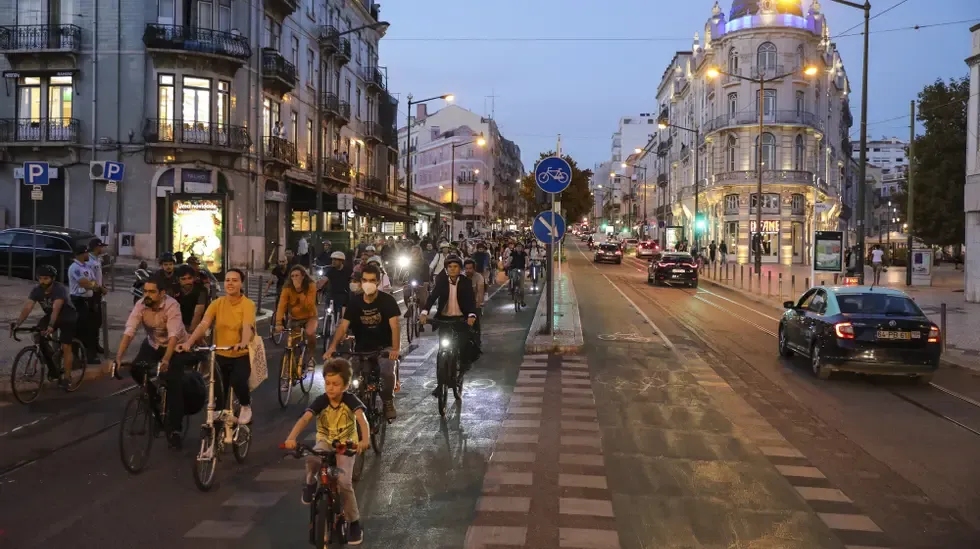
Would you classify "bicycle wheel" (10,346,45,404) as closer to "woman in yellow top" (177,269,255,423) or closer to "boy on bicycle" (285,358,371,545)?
"woman in yellow top" (177,269,255,423)

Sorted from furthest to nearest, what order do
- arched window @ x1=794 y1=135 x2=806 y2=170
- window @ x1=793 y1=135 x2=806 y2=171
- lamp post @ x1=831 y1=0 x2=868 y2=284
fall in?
arched window @ x1=794 y1=135 x2=806 y2=170
window @ x1=793 y1=135 x2=806 y2=171
lamp post @ x1=831 y1=0 x2=868 y2=284

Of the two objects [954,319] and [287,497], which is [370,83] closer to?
[954,319]

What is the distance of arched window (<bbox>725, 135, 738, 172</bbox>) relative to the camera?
60969 mm

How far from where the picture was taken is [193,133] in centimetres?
3228

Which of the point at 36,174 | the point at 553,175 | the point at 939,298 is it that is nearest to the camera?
the point at 553,175

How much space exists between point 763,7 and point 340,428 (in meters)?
61.0

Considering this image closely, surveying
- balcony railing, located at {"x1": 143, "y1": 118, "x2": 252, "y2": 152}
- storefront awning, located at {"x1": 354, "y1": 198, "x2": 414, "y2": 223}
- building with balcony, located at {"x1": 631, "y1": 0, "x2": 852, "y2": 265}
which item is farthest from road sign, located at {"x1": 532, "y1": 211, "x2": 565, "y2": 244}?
building with balcony, located at {"x1": 631, "y1": 0, "x2": 852, "y2": 265}

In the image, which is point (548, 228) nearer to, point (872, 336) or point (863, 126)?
point (872, 336)

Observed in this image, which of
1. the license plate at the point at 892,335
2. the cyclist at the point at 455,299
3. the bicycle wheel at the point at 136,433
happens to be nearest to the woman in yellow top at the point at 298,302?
the cyclist at the point at 455,299

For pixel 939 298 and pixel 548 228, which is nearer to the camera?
pixel 548 228

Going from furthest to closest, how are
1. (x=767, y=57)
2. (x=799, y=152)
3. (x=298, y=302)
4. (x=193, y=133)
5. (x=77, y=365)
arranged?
(x=799, y=152) < (x=767, y=57) < (x=193, y=133) < (x=77, y=365) < (x=298, y=302)

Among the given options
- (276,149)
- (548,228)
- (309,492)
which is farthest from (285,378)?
(276,149)

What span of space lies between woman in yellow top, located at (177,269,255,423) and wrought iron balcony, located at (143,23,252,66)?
26843 millimetres

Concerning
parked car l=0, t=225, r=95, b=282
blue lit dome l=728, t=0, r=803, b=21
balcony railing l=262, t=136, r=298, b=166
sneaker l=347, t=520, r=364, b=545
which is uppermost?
blue lit dome l=728, t=0, r=803, b=21
